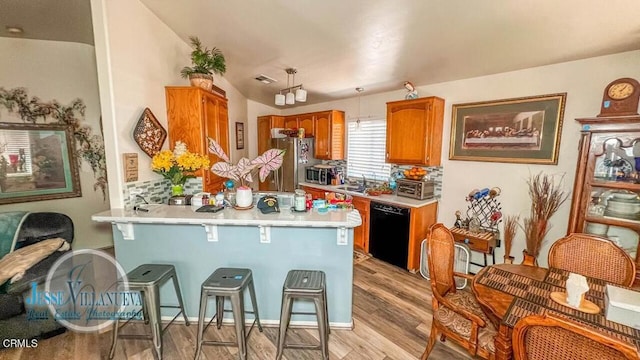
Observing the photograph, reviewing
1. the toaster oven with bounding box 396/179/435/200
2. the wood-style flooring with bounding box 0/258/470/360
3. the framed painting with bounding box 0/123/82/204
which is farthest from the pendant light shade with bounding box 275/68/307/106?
the framed painting with bounding box 0/123/82/204

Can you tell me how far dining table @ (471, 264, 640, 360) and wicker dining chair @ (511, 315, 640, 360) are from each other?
211mm

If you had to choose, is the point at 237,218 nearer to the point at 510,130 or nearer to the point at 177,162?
the point at 177,162

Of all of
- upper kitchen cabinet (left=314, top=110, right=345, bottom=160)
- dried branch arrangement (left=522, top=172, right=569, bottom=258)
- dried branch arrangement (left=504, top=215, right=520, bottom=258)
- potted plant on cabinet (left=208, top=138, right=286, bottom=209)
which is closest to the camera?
potted plant on cabinet (left=208, top=138, right=286, bottom=209)

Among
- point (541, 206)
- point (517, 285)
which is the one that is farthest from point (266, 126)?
point (517, 285)

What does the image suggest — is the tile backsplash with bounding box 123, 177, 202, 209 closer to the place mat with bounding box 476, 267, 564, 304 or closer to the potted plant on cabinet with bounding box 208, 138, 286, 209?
the potted plant on cabinet with bounding box 208, 138, 286, 209

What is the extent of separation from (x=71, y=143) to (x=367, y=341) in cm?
418

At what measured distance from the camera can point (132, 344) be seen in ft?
6.32

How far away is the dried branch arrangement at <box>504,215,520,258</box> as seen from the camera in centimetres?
260

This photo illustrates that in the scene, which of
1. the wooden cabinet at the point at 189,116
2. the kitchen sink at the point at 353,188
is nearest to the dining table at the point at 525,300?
the kitchen sink at the point at 353,188

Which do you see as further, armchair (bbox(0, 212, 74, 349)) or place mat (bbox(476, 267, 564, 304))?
armchair (bbox(0, 212, 74, 349))

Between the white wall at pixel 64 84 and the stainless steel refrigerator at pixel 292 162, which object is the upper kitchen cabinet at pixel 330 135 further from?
the white wall at pixel 64 84

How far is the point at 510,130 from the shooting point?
2.68 meters

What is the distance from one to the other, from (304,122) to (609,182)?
383cm

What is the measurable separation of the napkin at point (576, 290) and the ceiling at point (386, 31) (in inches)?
65.4
